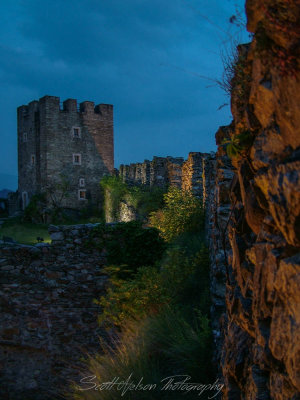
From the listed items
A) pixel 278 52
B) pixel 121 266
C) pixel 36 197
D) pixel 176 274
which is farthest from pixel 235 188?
pixel 36 197

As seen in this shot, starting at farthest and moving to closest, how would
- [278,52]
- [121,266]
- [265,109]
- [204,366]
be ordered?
[121,266] < [204,366] < [265,109] < [278,52]

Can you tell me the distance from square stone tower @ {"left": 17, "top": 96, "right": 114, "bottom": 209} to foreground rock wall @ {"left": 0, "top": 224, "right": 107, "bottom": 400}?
18814mm

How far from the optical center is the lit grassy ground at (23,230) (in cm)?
2233

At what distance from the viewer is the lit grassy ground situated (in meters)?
22.3

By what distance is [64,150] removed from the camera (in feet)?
92.6

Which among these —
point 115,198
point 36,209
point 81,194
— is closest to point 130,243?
point 115,198

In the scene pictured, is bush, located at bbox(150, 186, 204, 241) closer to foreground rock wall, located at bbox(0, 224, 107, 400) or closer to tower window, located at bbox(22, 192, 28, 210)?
foreground rock wall, located at bbox(0, 224, 107, 400)

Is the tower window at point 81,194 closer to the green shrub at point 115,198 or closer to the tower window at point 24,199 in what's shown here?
the tower window at point 24,199

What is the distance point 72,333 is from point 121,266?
2.27 meters

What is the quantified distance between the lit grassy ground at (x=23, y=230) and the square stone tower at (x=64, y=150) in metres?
2.57

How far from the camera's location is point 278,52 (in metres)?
1.69

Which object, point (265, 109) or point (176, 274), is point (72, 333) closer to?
point (176, 274)

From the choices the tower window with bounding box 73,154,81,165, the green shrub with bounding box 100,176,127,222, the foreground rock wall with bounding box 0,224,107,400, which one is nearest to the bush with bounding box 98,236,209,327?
the foreground rock wall with bounding box 0,224,107,400

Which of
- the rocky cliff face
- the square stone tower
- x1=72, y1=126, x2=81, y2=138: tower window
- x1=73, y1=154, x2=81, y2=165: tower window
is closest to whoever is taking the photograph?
the rocky cliff face
